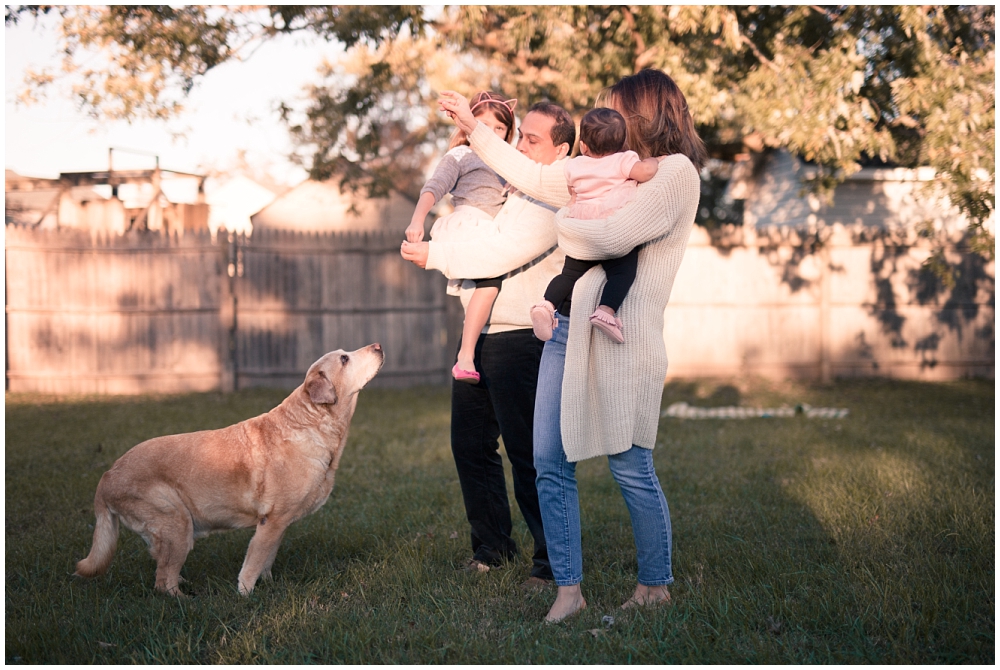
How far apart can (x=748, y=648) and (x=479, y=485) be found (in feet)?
5.26

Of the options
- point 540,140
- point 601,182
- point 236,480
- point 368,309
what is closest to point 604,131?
point 601,182

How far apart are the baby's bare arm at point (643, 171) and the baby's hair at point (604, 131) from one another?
0.12 metres

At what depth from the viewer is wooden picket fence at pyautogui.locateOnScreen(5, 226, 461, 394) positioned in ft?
37.6

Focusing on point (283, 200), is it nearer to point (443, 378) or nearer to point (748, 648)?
point (443, 378)

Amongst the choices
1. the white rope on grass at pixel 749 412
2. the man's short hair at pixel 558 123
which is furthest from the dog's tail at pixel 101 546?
the white rope on grass at pixel 749 412

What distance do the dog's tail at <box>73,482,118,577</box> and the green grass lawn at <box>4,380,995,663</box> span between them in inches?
3.6

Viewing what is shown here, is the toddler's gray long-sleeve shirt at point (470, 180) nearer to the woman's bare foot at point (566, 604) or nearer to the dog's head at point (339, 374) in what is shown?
the dog's head at point (339, 374)

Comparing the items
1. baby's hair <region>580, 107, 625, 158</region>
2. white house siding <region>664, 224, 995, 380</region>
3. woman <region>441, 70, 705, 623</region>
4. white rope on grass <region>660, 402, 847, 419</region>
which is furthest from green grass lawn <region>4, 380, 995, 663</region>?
white house siding <region>664, 224, 995, 380</region>

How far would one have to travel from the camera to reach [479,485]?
413 cm

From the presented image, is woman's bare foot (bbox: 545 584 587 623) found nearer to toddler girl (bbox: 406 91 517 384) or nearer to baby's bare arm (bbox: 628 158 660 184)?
toddler girl (bbox: 406 91 517 384)

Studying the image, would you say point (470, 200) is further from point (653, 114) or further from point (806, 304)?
point (806, 304)

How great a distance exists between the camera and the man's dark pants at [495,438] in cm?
385

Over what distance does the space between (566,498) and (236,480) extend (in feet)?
5.41

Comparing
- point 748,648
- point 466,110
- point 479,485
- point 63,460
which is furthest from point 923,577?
point 63,460
